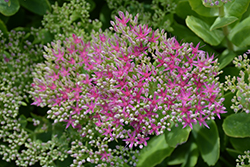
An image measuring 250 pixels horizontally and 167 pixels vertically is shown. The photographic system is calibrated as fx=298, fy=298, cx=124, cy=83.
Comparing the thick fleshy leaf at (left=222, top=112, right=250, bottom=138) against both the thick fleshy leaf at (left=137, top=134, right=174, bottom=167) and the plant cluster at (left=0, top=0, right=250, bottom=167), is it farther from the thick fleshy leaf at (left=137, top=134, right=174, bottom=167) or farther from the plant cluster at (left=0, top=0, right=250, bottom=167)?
the thick fleshy leaf at (left=137, top=134, right=174, bottom=167)

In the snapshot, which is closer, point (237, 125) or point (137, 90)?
point (137, 90)

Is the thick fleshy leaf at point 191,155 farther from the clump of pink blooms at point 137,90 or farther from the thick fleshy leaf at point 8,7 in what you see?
the thick fleshy leaf at point 8,7

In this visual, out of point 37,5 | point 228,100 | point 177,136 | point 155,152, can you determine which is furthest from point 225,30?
point 37,5

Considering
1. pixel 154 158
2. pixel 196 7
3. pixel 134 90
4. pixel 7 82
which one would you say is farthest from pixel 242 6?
pixel 7 82

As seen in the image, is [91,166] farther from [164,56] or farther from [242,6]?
[242,6]

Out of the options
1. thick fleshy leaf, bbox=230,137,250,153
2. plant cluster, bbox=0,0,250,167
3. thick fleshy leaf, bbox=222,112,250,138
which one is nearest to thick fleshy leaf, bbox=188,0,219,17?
plant cluster, bbox=0,0,250,167

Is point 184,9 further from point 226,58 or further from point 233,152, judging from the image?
point 233,152

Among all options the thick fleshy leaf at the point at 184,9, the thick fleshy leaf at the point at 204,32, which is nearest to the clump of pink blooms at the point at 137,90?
the thick fleshy leaf at the point at 204,32
